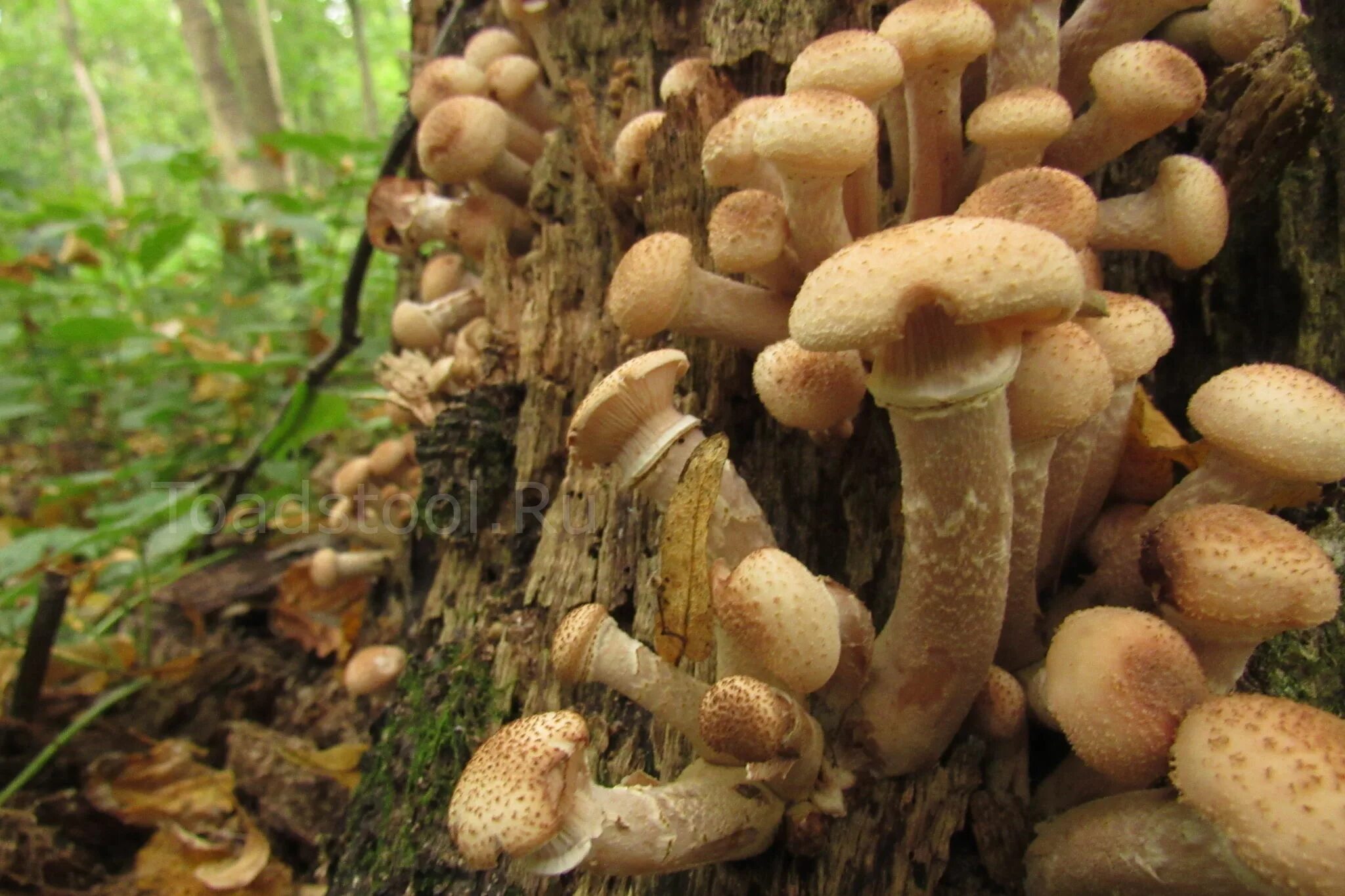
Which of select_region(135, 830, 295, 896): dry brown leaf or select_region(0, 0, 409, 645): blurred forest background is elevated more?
select_region(0, 0, 409, 645): blurred forest background

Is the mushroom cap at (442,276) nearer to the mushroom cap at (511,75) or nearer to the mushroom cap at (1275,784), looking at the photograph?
the mushroom cap at (511,75)

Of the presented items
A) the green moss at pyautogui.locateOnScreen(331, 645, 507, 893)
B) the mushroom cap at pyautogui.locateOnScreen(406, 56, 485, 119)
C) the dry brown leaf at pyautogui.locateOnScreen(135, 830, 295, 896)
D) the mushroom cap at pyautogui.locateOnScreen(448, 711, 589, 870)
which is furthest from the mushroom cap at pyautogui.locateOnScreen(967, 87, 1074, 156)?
the dry brown leaf at pyautogui.locateOnScreen(135, 830, 295, 896)

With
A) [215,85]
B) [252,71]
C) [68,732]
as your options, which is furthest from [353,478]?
[215,85]

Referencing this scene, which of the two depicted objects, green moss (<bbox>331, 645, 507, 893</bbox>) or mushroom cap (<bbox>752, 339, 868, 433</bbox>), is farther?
green moss (<bbox>331, 645, 507, 893</bbox>)

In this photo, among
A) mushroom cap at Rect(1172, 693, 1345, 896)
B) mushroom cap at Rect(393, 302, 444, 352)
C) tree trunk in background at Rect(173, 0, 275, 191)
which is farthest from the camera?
tree trunk in background at Rect(173, 0, 275, 191)

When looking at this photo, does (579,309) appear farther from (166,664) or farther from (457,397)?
(166,664)

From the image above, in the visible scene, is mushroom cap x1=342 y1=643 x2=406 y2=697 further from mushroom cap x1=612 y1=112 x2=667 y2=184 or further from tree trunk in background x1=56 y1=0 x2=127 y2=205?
tree trunk in background x1=56 y1=0 x2=127 y2=205

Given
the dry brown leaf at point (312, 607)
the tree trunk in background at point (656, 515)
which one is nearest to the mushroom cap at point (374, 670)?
the tree trunk in background at point (656, 515)

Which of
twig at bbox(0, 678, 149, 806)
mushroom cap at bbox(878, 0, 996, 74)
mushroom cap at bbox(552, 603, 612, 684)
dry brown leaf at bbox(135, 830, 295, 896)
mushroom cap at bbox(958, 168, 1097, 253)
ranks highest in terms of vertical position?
mushroom cap at bbox(878, 0, 996, 74)
